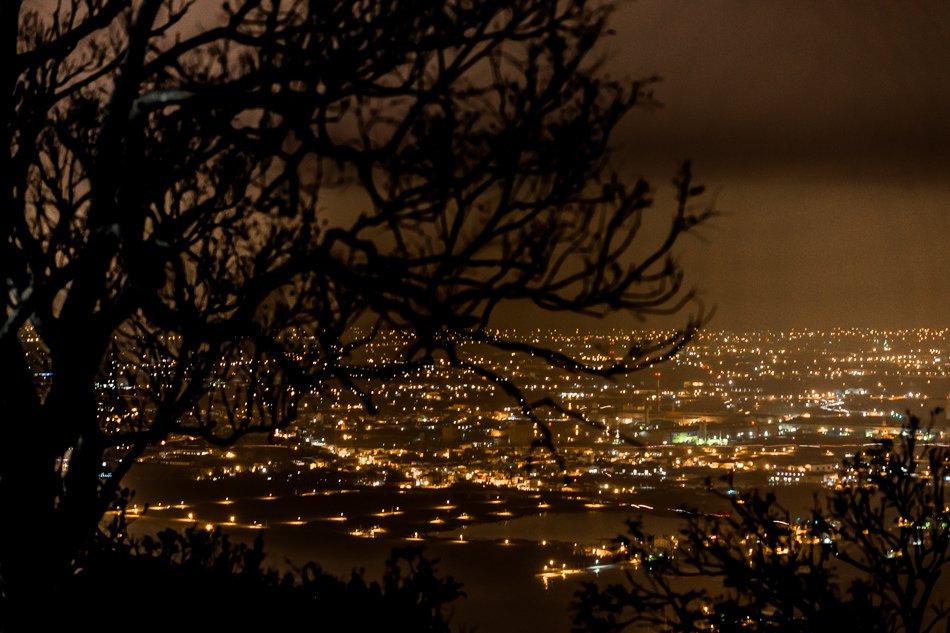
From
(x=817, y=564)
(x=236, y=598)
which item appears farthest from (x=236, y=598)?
(x=817, y=564)

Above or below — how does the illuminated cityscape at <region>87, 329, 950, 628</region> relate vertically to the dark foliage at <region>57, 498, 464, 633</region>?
above

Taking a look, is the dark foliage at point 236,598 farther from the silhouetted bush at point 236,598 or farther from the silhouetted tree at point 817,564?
the silhouetted tree at point 817,564

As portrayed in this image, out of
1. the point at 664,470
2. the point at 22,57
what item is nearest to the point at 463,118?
the point at 22,57

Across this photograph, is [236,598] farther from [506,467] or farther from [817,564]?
[506,467]

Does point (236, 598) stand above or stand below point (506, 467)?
below

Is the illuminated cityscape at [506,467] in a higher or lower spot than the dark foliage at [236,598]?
higher

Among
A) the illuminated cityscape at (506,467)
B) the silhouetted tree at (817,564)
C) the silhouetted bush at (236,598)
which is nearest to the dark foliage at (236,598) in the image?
the silhouetted bush at (236,598)

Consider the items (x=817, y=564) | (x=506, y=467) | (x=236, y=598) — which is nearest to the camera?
(x=236, y=598)

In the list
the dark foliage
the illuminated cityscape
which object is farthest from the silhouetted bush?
the illuminated cityscape

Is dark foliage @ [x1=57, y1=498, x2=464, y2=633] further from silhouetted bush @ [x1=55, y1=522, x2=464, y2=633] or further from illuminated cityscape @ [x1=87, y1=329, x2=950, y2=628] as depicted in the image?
illuminated cityscape @ [x1=87, y1=329, x2=950, y2=628]
